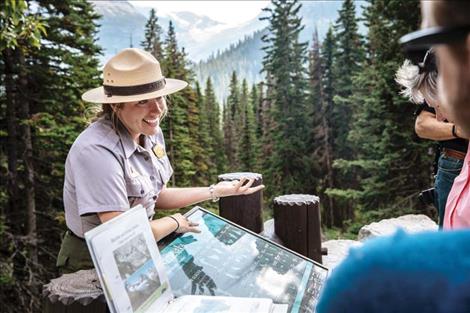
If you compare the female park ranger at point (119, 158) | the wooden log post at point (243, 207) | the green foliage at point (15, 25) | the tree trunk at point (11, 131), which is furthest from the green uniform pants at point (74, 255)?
the tree trunk at point (11, 131)

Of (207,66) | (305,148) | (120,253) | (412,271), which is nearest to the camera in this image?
(412,271)

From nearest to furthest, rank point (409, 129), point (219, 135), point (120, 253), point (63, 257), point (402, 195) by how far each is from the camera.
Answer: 1. point (120, 253)
2. point (63, 257)
3. point (409, 129)
4. point (402, 195)
5. point (219, 135)

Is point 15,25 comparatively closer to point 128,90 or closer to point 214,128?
point 128,90

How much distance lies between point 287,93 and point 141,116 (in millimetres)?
28224

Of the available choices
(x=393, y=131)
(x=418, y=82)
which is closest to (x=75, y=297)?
(x=418, y=82)

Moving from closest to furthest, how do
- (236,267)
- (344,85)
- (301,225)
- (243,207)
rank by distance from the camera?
(236,267) → (301,225) → (243,207) → (344,85)

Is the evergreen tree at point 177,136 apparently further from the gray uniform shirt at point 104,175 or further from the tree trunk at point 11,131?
the gray uniform shirt at point 104,175

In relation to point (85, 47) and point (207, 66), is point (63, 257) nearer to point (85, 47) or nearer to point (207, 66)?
point (85, 47)

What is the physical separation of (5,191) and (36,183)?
1.18m

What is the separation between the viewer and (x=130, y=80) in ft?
7.75

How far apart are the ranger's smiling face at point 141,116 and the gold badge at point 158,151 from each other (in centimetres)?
17

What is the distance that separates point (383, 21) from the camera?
45.0ft

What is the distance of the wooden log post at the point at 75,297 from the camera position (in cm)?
166

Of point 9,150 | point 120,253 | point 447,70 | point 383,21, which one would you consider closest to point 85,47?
point 9,150
